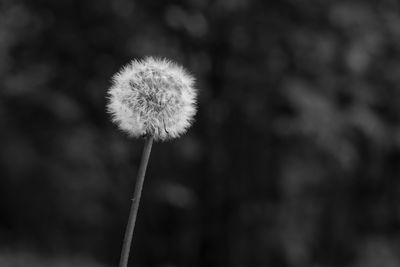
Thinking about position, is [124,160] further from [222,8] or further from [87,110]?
[222,8]

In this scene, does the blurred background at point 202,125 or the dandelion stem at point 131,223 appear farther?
the blurred background at point 202,125

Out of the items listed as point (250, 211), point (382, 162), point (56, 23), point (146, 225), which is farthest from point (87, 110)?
point (382, 162)

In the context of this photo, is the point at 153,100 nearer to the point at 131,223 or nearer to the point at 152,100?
the point at 152,100

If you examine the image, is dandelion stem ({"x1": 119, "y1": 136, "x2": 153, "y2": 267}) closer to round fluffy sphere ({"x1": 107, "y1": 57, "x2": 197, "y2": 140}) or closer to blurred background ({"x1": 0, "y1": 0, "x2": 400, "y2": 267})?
round fluffy sphere ({"x1": 107, "y1": 57, "x2": 197, "y2": 140})

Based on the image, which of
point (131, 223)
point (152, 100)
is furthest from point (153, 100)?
point (131, 223)

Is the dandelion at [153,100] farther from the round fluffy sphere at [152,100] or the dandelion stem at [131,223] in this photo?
the dandelion stem at [131,223]

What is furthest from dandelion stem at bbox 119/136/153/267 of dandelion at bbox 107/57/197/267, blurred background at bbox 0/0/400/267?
blurred background at bbox 0/0/400/267

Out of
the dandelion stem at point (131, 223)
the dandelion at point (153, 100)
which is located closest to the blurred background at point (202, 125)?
the dandelion at point (153, 100)
